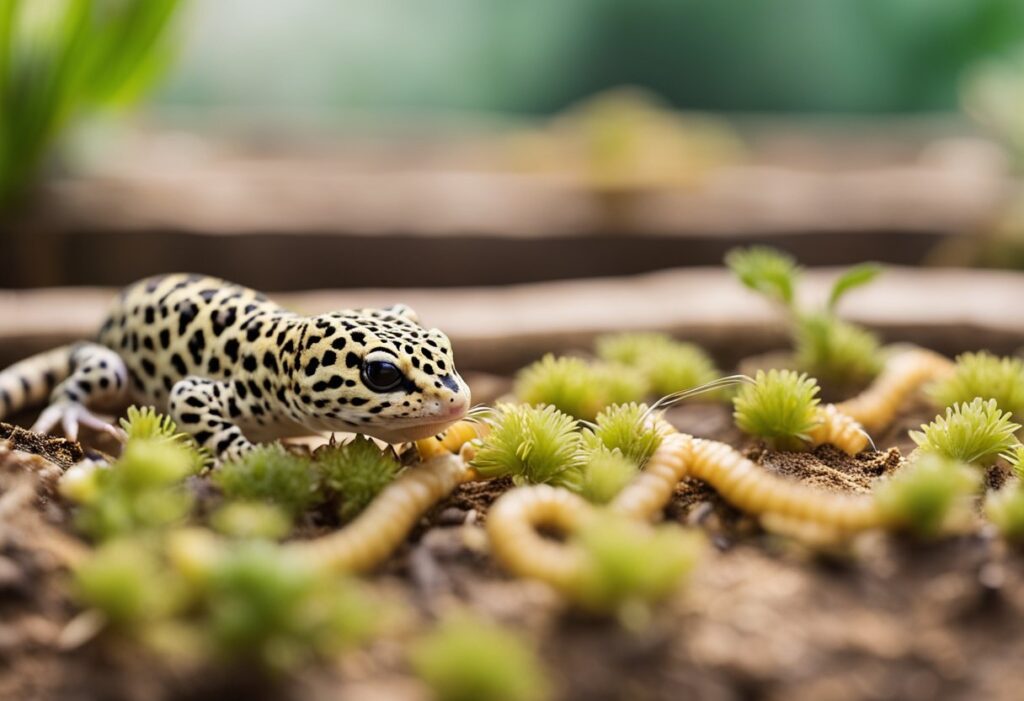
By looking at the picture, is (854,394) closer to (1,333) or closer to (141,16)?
(1,333)

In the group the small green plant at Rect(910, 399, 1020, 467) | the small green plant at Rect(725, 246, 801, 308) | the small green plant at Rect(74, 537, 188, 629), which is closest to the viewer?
the small green plant at Rect(74, 537, 188, 629)

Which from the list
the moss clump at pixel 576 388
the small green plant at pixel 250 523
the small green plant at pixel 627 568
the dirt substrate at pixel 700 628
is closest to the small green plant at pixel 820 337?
the moss clump at pixel 576 388

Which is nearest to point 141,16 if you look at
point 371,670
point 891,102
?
point 371,670

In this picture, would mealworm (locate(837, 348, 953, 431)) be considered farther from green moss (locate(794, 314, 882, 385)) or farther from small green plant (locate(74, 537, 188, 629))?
small green plant (locate(74, 537, 188, 629))

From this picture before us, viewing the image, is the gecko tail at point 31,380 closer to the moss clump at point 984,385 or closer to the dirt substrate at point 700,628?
the dirt substrate at point 700,628

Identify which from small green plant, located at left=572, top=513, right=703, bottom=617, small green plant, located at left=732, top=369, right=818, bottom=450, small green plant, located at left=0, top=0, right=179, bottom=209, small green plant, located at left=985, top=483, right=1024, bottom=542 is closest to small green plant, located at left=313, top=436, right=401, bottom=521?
small green plant, located at left=572, top=513, right=703, bottom=617

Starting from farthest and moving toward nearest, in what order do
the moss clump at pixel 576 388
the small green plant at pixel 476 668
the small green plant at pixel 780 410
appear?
the moss clump at pixel 576 388 → the small green plant at pixel 780 410 → the small green plant at pixel 476 668
